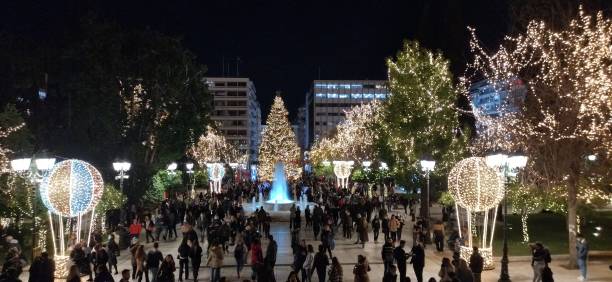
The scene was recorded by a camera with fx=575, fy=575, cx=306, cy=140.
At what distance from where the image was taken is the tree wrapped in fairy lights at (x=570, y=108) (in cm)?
1941

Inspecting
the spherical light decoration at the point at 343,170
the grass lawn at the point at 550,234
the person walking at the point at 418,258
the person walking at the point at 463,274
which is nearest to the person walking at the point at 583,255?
the grass lawn at the point at 550,234

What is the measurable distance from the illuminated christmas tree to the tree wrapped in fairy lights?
48.7 meters

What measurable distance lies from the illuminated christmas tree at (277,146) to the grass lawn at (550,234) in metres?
38.4

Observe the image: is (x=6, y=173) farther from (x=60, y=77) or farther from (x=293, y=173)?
(x=293, y=173)

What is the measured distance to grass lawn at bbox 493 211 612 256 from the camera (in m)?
22.6

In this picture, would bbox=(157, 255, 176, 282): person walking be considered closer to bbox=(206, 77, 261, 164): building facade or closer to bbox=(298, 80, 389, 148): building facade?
bbox=(206, 77, 261, 164): building facade

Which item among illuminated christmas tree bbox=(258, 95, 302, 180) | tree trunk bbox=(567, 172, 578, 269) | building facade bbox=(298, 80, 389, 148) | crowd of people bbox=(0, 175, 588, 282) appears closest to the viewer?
crowd of people bbox=(0, 175, 588, 282)

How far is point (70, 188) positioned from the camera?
17.5m

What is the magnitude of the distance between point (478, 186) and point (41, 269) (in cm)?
1305

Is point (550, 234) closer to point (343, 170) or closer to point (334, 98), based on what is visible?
point (343, 170)

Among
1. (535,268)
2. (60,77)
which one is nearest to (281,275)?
(535,268)

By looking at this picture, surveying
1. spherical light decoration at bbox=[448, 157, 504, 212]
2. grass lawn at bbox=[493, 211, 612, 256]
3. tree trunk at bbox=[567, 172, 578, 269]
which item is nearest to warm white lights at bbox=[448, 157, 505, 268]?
spherical light decoration at bbox=[448, 157, 504, 212]

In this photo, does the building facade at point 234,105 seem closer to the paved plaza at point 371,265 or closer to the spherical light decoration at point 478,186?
the paved plaza at point 371,265

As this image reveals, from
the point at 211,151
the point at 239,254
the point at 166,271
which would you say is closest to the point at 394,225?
the point at 239,254
